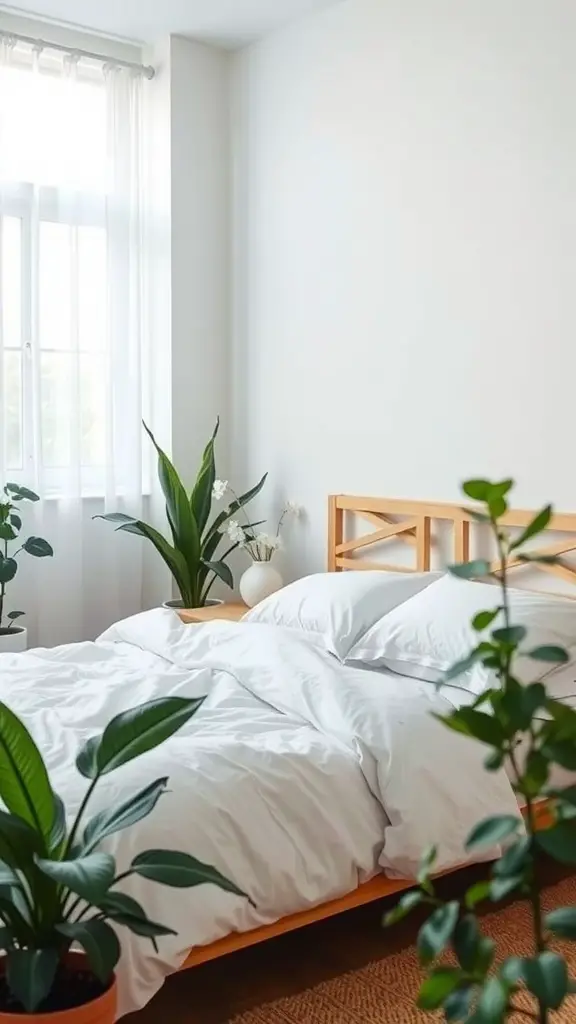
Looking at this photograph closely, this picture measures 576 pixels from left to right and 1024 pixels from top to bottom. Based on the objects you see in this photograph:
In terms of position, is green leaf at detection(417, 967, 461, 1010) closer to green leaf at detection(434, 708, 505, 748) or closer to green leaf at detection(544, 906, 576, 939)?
green leaf at detection(544, 906, 576, 939)

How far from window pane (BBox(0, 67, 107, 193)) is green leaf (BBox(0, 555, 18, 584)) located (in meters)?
1.47

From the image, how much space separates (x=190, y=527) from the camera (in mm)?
4273

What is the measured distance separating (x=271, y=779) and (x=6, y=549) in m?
2.14

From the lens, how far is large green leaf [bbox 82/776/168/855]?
5.80ft

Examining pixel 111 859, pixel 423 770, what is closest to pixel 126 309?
pixel 423 770

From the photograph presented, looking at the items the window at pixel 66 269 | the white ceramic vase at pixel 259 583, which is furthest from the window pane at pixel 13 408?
the white ceramic vase at pixel 259 583

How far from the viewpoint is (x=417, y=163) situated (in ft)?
12.3

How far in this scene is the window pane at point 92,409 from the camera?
14.6 ft

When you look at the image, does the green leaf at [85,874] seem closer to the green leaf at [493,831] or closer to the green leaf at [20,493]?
the green leaf at [493,831]

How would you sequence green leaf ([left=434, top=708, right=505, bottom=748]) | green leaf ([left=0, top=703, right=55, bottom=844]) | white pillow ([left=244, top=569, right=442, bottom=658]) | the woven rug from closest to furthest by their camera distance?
green leaf ([left=434, top=708, right=505, bottom=748]) → green leaf ([left=0, top=703, right=55, bottom=844]) → the woven rug → white pillow ([left=244, top=569, right=442, bottom=658])

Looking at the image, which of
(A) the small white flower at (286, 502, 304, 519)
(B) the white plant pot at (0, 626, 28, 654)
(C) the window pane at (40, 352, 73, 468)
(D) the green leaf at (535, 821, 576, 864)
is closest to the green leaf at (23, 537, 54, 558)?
(B) the white plant pot at (0, 626, 28, 654)

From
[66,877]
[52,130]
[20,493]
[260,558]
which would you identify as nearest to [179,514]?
[260,558]

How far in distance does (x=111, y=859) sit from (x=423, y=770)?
974mm

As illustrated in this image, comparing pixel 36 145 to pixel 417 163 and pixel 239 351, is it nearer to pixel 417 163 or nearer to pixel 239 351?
pixel 239 351
